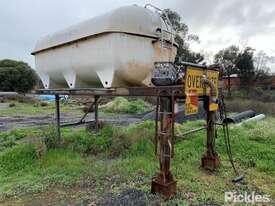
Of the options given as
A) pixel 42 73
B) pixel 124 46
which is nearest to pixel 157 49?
pixel 124 46

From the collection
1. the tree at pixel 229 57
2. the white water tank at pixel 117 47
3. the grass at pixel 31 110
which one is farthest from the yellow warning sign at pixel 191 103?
the tree at pixel 229 57

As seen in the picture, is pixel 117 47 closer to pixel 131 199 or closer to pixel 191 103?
pixel 191 103

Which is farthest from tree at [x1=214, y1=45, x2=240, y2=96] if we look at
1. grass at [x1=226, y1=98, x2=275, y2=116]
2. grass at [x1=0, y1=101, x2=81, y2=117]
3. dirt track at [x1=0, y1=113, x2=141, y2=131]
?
dirt track at [x1=0, y1=113, x2=141, y2=131]

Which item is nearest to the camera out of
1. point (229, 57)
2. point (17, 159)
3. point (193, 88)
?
point (193, 88)

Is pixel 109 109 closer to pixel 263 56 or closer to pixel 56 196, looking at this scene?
pixel 56 196

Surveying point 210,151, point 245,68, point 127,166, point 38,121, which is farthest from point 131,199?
point 245,68

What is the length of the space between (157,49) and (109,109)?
11.1 meters

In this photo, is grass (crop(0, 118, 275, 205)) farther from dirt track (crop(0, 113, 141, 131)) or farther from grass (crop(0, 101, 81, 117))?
grass (crop(0, 101, 81, 117))

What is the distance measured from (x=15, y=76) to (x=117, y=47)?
27.7 meters

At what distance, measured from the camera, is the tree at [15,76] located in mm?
27203

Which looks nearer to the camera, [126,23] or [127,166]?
[126,23]

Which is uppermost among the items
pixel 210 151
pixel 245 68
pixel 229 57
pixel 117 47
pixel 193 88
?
pixel 229 57

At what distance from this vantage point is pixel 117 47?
2.88 meters

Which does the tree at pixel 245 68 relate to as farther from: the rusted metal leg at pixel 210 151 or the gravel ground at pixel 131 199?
the gravel ground at pixel 131 199
